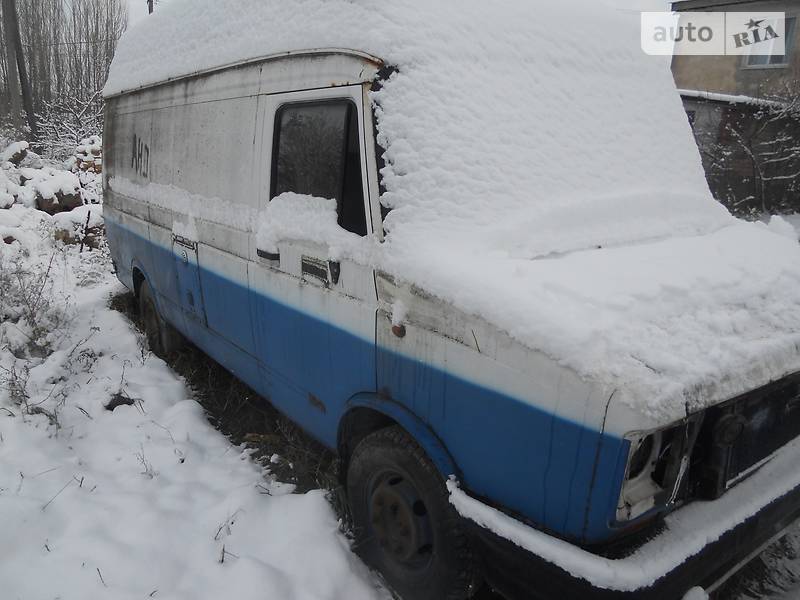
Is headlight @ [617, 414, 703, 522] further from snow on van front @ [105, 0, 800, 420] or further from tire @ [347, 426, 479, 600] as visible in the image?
tire @ [347, 426, 479, 600]

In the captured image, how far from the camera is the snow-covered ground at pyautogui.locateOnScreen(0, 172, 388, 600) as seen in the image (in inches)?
92.0

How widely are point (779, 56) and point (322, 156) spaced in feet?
63.2

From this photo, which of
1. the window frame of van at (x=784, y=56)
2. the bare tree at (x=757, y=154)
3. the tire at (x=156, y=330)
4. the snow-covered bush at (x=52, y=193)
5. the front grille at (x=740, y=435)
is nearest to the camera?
→ the front grille at (x=740, y=435)

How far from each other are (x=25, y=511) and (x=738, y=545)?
2998mm

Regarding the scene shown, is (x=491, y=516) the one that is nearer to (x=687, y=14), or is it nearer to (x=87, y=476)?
(x=87, y=476)

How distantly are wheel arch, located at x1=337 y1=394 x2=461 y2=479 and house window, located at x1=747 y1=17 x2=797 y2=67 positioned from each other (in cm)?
1919

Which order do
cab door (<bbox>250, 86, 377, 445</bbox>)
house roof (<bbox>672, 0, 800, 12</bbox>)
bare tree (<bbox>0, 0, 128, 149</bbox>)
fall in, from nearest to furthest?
cab door (<bbox>250, 86, 377, 445</bbox>)
house roof (<bbox>672, 0, 800, 12</bbox>)
bare tree (<bbox>0, 0, 128, 149</bbox>)

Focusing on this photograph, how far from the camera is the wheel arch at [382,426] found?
2.02 metres

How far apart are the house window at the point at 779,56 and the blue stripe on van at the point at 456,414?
19028 millimetres

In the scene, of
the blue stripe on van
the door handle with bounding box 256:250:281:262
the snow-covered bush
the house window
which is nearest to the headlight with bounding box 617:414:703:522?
the blue stripe on van

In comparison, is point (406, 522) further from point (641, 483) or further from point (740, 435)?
point (740, 435)

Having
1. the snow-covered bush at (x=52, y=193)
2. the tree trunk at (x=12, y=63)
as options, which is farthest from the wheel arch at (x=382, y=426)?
the tree trunk at (x=12, y=63)

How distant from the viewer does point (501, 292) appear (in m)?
1.79

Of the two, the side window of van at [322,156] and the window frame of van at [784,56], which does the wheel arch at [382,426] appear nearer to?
the side window of van at [322,156]
